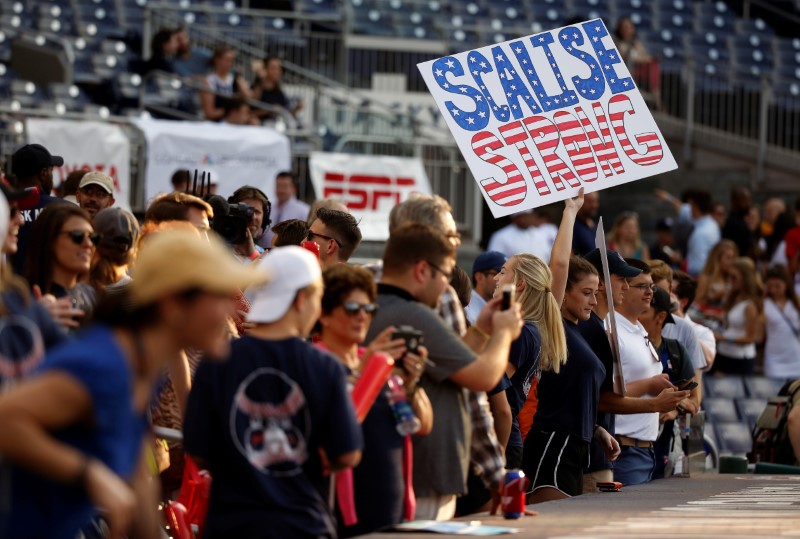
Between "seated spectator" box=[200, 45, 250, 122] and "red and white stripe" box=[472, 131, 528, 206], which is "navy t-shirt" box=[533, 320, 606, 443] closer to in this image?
"red and white stripe" box=[472, 131, 528, 206]

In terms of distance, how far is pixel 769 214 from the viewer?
1955 centimetres

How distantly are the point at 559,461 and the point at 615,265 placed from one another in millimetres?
1358

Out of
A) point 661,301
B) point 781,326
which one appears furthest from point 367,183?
point 661,301

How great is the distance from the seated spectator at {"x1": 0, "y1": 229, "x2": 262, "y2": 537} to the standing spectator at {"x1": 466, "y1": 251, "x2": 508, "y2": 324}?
532cm

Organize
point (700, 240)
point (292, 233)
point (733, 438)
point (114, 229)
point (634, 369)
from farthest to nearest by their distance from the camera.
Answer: point (700, 240)
point (733, 438)
point (634, 369)
point (292, 233)
point (114, 229)

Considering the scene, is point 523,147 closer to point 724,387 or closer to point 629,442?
point 629,442

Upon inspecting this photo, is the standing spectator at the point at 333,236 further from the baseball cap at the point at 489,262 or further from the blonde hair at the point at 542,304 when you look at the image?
the baseball cap at the point at 489,262

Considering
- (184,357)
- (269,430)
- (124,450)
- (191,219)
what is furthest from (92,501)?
(191,219)

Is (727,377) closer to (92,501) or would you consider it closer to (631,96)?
(631,96)

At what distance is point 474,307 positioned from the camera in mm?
9562

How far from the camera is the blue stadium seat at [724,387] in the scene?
1458 centimetres

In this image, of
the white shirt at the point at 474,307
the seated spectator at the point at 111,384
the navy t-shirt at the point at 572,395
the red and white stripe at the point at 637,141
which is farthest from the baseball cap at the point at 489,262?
the seated spectator at the point at 111,384

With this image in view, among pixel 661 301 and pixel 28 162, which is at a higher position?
pixel 28 162

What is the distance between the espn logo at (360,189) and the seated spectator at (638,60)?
518 cm
